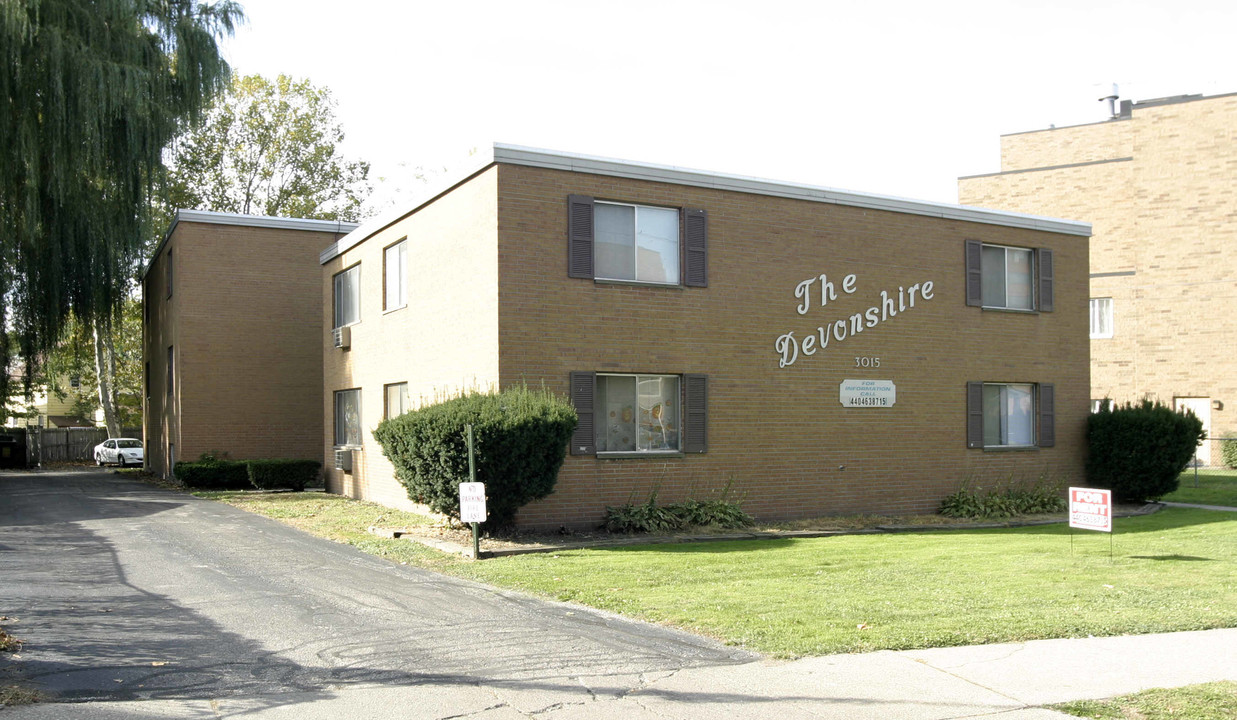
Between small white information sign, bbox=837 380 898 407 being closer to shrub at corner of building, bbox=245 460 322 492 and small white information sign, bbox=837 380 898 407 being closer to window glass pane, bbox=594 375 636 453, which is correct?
window glass pane, bbox=594 375 636 453

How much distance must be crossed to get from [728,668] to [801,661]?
601 millimetres

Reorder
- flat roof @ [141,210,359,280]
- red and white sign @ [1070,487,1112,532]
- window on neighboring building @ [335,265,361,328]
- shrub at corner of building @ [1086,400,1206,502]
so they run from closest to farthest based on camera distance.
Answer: red and white sign @ [1070,487,1112,532]
shrub at corner of building @ [1086,400,1206,502]
window on neighboring building @ [335,265,361,328]
flat roof @ [141,210,359,280]

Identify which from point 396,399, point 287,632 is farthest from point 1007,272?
point 287,632

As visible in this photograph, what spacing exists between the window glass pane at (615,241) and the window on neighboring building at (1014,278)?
7840 millimetres

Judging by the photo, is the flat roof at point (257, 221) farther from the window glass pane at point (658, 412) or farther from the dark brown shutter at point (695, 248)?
the window glass pane at point (658, 412)

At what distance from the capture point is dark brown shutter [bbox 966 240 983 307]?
830 inches

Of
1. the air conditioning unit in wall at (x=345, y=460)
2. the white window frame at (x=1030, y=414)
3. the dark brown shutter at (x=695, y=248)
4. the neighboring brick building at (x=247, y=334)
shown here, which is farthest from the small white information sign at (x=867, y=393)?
the neighboring brick building at (x=247, y=334)

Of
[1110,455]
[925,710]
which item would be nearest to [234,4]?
[1110,455]

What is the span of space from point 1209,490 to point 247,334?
25.5m

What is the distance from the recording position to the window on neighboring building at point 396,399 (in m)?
20.6

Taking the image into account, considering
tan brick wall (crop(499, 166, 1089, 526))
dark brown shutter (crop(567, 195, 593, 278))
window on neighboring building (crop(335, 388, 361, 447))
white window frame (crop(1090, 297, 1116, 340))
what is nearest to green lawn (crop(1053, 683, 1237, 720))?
tan brick wall (crop(499, 166, 1089, 526))

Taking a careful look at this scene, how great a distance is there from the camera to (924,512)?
2041cm

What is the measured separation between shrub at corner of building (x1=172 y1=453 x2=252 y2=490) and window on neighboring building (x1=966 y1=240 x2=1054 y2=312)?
18487mm

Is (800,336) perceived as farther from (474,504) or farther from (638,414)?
(474,504)
